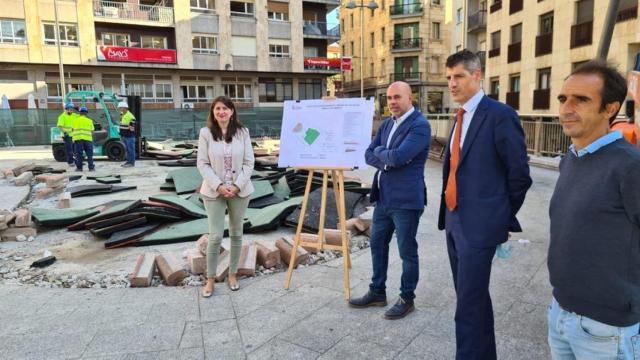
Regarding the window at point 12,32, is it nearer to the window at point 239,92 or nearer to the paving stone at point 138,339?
the window at point 239,92

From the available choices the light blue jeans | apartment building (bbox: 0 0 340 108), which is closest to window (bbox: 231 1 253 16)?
apartment building (bbox: 0 0 340 108)

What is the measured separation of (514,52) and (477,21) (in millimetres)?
7106

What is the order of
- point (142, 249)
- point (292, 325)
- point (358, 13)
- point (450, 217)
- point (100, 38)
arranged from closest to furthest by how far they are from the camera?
point (450, 217) < point (292, 325) < point (142, 249) < point (100, 38) < point (358, 13)

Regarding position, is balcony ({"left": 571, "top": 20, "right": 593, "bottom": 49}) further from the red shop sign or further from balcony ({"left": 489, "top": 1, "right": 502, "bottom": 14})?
the red shop sign

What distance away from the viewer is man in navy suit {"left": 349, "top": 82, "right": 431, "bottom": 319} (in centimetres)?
350

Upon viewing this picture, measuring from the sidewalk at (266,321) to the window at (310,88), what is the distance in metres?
37.6

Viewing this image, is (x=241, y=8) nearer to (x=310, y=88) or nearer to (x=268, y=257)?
(x=310, y=88)

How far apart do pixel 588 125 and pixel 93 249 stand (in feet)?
19.3

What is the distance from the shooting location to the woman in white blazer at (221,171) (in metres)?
4.15

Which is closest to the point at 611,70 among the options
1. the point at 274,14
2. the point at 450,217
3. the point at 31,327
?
the point at 450,217

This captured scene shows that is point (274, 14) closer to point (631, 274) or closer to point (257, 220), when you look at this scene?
point (257, 220)

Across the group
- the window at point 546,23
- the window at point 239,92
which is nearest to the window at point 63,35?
the window at point 239,92

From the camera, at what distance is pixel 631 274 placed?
1.67m

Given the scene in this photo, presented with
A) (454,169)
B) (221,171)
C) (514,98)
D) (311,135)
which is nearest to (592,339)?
(454,169)
